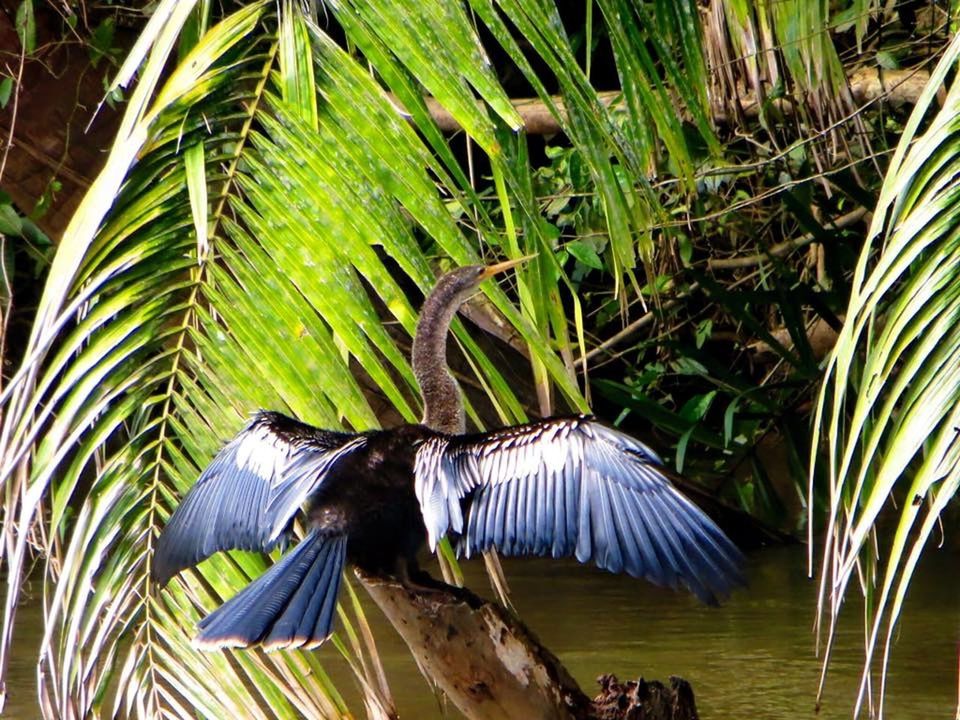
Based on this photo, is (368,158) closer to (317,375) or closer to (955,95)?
(317,375)

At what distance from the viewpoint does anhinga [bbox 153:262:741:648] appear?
195cm

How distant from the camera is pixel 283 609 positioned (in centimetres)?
200

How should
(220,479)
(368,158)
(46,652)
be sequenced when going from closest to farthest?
(46,652) < (368,158) < (220,479)

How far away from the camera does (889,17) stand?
17.7 ft

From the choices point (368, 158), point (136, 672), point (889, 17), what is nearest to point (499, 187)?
point (368, 158)

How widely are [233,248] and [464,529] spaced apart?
0.57 m

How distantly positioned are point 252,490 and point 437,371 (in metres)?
0.50

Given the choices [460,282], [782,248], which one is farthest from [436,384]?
[782,248]

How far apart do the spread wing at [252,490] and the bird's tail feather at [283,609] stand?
72 millimetres

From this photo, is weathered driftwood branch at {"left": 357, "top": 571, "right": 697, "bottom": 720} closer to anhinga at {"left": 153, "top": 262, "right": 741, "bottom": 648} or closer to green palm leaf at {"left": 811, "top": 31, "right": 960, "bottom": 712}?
anhinga at {"left": 153, "top": 262, "right": 741, "bottom": 648}

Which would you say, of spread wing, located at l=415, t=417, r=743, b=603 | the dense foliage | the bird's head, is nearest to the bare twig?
the bird's head

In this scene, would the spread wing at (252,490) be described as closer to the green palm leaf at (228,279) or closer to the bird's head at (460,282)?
the green palm leaf at (228,279)

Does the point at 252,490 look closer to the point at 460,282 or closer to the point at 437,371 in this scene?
the point at 437,371

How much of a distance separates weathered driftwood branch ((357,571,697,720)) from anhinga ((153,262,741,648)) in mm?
100
